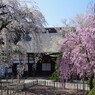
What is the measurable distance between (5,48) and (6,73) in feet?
50.1

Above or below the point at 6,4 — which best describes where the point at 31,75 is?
below

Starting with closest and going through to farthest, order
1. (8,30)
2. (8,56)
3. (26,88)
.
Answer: (8,30) → (8,56) → (26,88)

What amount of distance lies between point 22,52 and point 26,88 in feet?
10.3

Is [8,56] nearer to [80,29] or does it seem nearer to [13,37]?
[13,37]

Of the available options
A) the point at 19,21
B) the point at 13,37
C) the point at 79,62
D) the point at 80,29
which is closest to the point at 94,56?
the point at 79,62

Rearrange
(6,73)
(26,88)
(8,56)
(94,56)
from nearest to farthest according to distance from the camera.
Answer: (94,56) → (8,56) → (26,88) → (6,73)

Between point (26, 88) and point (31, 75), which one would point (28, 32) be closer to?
point (26, 88)

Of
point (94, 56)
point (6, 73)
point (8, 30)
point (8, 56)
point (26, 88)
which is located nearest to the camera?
point (94, 56)

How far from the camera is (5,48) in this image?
14242 mm

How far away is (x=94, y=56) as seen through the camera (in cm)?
1157

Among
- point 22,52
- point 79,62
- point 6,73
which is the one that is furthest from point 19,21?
point 6,73

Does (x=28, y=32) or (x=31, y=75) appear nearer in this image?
(x=28, y=32)

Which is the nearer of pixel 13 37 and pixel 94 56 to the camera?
pixel 94 56

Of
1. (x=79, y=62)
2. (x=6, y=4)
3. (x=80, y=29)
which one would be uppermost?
(x=6, y=4)
